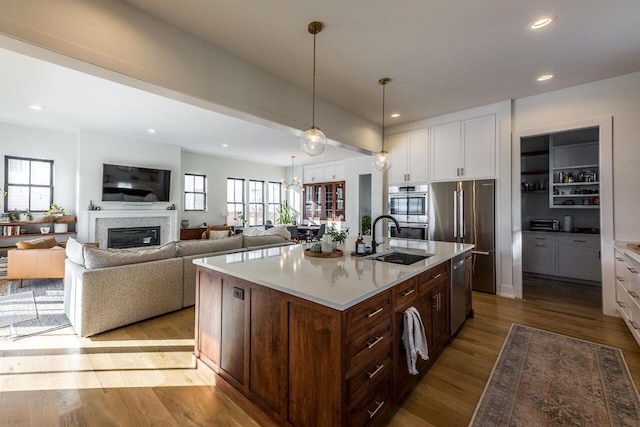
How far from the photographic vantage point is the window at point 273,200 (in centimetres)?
1012

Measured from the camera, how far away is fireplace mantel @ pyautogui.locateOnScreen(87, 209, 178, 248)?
601 cm

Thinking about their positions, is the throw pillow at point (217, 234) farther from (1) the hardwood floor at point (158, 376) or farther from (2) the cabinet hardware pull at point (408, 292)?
(2) the cabinet hardware pull at point (408, 292)

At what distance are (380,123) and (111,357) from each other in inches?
197

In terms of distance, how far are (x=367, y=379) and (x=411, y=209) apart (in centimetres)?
389

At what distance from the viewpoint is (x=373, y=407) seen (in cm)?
153

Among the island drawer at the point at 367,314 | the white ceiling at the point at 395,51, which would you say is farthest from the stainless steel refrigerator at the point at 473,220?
the island drawer at the point at 367,314

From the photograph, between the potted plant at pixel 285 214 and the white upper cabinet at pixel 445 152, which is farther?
the potted plant at pixel 285 214

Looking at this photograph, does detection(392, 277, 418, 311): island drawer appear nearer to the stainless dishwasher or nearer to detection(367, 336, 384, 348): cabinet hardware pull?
detection(367, 336, 384, 348): cabinet hardware pull

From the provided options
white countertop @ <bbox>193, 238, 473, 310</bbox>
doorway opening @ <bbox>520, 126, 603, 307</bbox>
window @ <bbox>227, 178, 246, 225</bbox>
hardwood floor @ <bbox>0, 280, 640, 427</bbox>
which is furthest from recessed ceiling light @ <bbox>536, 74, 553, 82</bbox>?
window @ <bbox>227, 178, 246, 225</bbox>

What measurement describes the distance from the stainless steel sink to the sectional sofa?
2.39 m

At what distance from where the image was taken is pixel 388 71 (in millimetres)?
3207

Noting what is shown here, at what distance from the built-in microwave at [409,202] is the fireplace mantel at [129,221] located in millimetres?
5525

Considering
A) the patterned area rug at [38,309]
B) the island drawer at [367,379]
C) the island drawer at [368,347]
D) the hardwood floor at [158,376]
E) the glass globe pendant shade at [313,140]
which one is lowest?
the hardwood floor at [158,376]

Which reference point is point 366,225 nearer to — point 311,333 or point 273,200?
point 273,200
